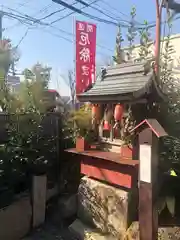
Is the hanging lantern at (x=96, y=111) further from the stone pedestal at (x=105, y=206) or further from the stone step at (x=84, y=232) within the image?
the stone step at (x=84, y=232)

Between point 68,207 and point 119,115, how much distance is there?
2.47 metres

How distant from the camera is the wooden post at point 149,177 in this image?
121 inches

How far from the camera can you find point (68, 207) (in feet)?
17.6

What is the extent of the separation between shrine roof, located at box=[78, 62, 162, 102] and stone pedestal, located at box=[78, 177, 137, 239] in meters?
1.72

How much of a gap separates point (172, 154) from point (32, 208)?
303 centimetres

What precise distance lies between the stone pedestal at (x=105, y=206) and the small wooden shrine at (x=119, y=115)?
193 millimetres

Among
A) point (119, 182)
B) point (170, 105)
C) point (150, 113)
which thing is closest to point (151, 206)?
point (119, 182)

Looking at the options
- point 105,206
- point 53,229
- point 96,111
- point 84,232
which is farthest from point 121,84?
point 53,229

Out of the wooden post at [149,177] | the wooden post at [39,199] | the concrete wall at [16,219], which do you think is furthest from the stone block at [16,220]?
the wooden post at [149,177]

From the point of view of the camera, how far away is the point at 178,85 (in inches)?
222

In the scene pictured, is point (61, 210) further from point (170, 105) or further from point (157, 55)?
point (157, 55)

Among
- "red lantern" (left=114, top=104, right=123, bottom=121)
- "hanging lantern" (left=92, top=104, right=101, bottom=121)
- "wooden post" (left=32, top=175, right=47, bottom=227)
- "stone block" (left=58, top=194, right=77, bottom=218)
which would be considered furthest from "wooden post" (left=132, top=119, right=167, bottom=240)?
"wooden post" (left=32, top=175, right=47, bottom=227)

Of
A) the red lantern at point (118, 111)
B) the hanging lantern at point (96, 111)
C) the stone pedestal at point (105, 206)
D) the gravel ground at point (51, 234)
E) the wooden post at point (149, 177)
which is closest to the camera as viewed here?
the wooden post at point (149, 177)

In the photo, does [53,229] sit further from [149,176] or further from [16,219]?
[149,176]
